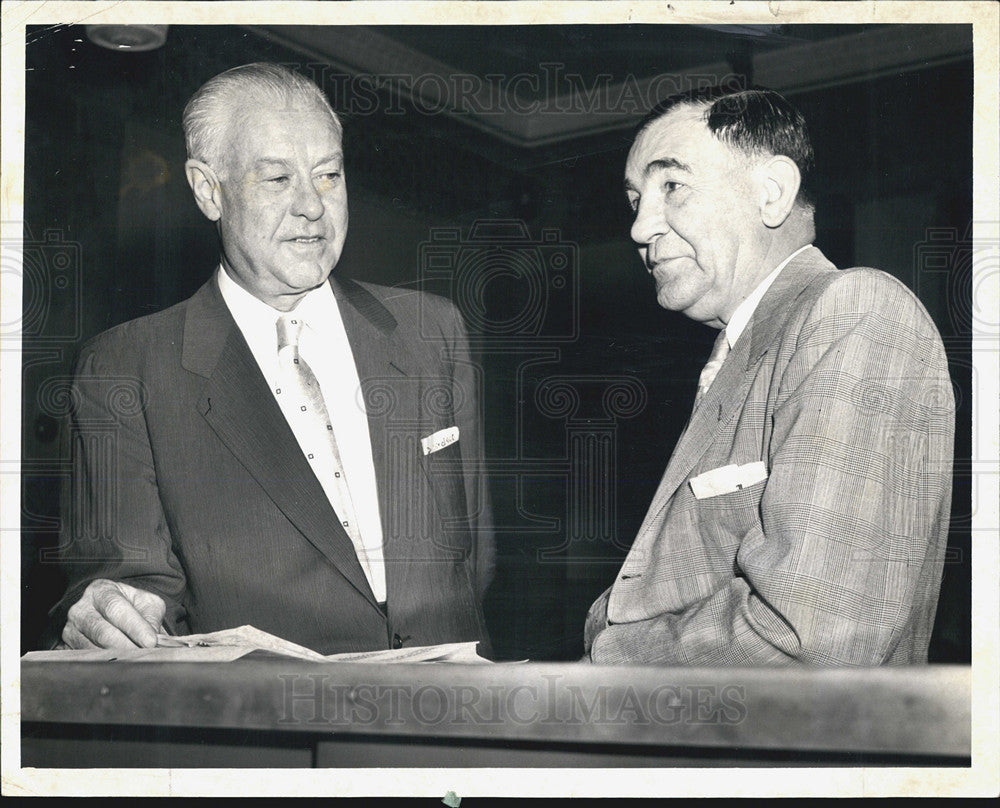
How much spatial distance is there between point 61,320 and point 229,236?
2.45ft

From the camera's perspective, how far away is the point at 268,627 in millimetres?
4508

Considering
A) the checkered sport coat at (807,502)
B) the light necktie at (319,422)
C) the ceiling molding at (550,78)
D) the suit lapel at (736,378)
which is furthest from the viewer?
the ceiling molding at (550,78)

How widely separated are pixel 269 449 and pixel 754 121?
2244 millimetres

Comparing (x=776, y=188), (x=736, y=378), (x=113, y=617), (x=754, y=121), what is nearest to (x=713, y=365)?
(x=736, y=378)

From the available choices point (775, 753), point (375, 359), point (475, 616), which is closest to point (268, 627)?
point (475, 616)

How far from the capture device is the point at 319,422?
456 centimetres

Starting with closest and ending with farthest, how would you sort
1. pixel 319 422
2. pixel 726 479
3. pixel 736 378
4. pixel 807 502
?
pixel 807 502, pixel 726 479, pixel 736 378, pixel 319 422

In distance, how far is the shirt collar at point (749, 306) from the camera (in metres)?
4.53

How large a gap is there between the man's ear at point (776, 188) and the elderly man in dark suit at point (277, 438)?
1.28m

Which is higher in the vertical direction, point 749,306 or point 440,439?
point 749,306

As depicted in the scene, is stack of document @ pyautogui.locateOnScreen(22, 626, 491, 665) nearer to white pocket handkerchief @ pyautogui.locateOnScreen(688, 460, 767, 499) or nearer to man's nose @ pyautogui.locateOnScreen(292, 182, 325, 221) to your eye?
white pocket handkerchief @ pyautogui.locateOnScreen(688, 460, 767, 499)

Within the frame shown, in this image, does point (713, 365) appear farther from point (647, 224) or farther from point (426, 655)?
point (426, 655)

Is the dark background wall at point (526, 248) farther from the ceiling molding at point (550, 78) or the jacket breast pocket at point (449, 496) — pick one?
the jacket breast pocket at point (449, 496)

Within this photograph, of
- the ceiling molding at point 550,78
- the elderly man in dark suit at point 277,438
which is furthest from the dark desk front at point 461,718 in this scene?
the ceiling molding at point 550,78
